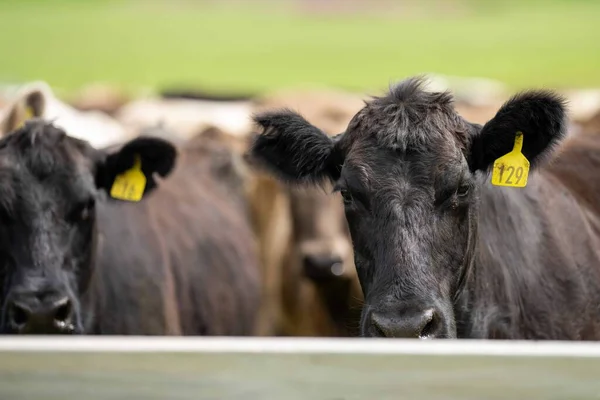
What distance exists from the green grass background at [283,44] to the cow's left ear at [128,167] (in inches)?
898

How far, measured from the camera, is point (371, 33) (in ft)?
168

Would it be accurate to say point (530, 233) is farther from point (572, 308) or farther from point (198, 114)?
point (198, 114)

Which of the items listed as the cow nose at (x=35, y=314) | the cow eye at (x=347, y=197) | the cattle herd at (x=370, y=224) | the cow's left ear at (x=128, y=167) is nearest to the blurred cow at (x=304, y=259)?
the cattle herd at (x=370, y=224)

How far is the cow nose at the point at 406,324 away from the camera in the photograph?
10.7ft

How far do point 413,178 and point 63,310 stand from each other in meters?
1.66

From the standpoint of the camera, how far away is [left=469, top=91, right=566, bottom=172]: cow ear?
→ 3766 mm

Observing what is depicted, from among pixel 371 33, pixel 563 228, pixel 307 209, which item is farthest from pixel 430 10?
pixel 563 228

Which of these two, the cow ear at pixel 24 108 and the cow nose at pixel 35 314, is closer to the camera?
the cow nose at pixel 35 314

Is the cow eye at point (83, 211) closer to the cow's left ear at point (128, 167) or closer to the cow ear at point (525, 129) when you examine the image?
the cow's left ear at point (128, 167)

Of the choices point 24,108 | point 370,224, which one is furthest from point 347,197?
point 24,108

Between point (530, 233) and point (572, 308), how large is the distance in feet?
1.18

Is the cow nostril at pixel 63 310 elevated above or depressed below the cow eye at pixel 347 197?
below

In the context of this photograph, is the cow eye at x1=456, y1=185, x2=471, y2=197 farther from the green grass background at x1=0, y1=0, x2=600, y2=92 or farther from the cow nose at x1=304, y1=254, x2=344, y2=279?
the green grass background at x1=0, y1=0, x2=600, y2=92

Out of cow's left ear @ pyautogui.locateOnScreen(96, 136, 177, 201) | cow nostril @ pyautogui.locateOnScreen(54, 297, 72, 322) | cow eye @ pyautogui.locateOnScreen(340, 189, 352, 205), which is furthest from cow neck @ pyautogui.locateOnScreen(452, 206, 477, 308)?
cow's left ear @ pyautogui.locateOnScreen(96, 136, 177, 201)
